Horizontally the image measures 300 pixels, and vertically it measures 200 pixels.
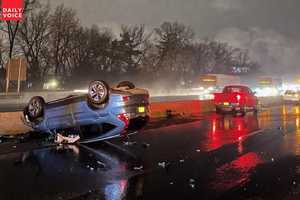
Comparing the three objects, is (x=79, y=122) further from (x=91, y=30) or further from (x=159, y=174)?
(x=91, y=30)

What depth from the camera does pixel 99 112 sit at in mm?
9961

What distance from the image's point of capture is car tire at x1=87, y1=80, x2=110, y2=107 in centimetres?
976

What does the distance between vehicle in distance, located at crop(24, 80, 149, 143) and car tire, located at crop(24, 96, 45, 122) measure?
97mm

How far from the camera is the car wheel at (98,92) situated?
9757 millimetres

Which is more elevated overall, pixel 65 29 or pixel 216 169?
pixel 65 29

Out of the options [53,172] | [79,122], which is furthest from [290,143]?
[53,172]

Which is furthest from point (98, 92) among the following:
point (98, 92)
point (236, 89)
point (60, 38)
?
point (60, 38)

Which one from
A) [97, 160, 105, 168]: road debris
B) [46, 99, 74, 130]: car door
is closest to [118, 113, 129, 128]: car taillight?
[46, 99, 74, 130]: car door

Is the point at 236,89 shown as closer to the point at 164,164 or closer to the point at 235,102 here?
the point at 235,102

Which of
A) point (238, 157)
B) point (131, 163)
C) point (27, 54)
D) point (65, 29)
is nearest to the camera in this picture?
point (131, 163)

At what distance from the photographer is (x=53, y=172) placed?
7.50 m

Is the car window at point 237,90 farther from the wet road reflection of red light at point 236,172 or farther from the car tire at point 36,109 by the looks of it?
the car tire at point 36,109

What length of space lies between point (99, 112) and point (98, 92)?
1.78 ft

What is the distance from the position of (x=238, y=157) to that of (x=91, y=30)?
73.1 metres
